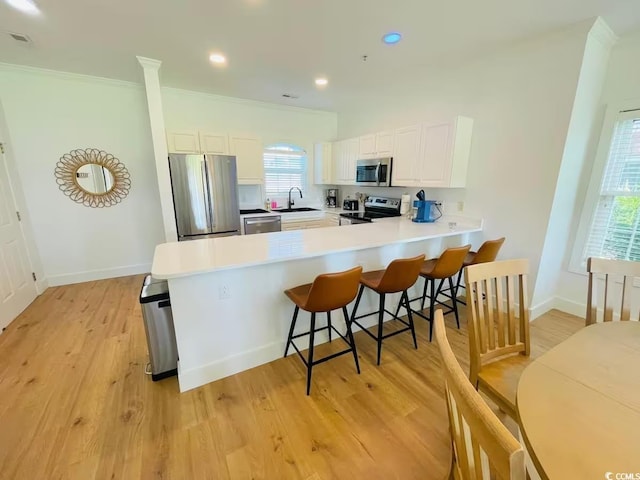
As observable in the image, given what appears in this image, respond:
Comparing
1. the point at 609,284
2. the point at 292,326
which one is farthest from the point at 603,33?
the point at 292,326

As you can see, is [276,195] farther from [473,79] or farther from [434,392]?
[434,392]

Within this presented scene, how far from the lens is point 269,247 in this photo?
2.16 metres

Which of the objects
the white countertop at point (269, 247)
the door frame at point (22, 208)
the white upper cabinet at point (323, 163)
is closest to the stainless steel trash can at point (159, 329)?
the white countertop at point (269, 247)

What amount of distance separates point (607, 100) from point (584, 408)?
10.8 feet

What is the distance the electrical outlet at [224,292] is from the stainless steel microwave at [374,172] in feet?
9.42

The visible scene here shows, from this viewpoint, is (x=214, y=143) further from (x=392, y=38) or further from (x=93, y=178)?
(x=392, y=38)

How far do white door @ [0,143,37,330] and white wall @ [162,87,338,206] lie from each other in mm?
2038

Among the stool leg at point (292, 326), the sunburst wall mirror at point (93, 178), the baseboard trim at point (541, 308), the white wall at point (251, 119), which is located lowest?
the baseboard trim at point (541, 308)

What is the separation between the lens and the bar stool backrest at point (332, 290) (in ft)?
5.48

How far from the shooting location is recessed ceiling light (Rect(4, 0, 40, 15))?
1.99 metres

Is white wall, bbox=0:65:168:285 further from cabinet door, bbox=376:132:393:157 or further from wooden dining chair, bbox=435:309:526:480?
wooden dining chair, bbox=435:309:526:480

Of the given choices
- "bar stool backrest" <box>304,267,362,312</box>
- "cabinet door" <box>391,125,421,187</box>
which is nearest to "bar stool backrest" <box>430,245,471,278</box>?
"bar stool backrest" <box>304,267,362,312</box>

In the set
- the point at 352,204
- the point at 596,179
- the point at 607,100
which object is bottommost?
the point at 352,204

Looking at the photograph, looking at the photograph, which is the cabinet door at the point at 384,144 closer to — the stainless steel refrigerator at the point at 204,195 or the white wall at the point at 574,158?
the white wall at the point at 574,158
